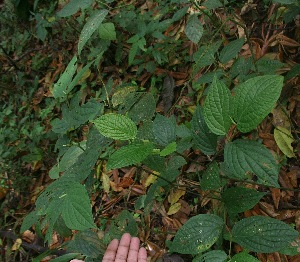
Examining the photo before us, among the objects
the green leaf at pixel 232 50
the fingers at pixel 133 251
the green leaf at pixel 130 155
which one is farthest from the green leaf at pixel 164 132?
the fingers at pixel 133 251

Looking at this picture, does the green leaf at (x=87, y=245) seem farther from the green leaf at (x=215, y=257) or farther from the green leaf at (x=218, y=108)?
the green leaf at (x=218, y=108)

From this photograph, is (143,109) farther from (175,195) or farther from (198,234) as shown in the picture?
(175,195)

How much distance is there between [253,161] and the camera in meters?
1.00

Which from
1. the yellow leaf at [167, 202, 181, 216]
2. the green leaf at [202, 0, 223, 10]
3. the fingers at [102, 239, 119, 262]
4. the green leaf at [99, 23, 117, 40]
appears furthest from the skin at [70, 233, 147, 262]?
the green leaf at [99, 23, 117, 40]

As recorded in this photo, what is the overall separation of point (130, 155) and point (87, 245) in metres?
0.65

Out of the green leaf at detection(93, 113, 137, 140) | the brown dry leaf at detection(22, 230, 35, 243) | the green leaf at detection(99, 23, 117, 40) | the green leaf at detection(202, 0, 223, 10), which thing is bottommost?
the brown dry leaf at detection(22, 230, 35, 243)

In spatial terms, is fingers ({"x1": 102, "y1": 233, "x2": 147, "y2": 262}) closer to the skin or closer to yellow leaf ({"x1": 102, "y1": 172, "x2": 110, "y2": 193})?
the skin

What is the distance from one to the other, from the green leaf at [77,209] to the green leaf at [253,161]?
1.31ft

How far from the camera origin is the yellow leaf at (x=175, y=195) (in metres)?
2.11

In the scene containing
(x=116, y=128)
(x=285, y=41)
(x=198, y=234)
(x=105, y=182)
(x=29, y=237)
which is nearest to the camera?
(x=116, y=128)

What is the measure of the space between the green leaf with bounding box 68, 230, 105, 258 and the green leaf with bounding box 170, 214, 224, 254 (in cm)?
43

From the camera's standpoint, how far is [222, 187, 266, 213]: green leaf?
124 centimetres

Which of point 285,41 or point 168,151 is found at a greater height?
point 168,151

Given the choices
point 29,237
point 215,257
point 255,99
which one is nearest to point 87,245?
point 215,257
